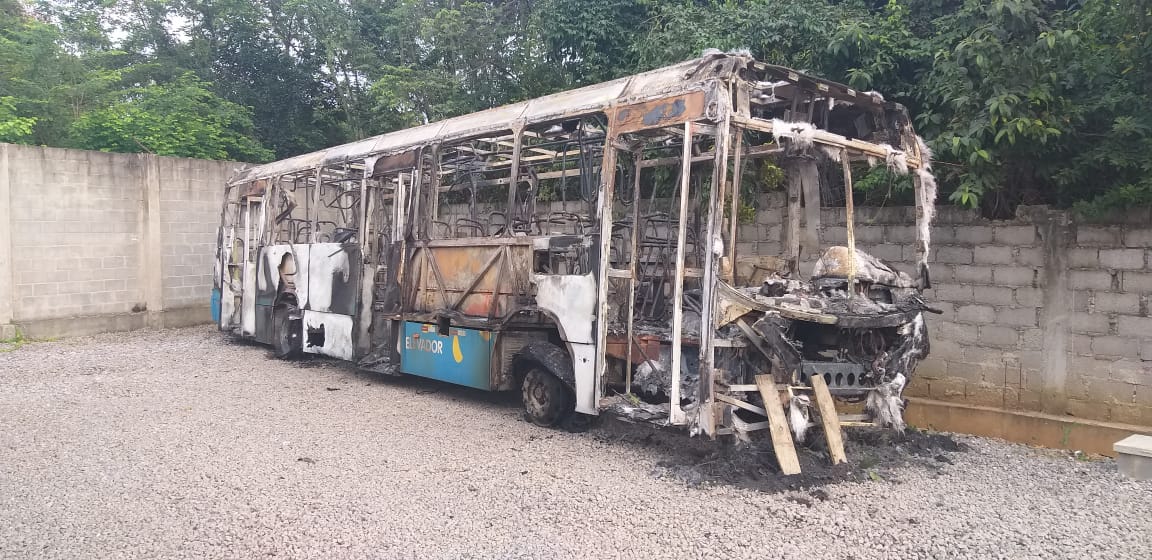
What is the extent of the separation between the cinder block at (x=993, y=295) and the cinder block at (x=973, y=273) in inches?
2.9

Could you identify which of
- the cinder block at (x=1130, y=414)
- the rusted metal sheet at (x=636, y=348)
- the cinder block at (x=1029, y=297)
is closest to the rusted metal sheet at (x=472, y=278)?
the rusted metal sheet at (x=636, y=348)

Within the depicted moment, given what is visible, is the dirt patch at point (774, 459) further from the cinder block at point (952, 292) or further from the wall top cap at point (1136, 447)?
the cinder block at point (952, 292)

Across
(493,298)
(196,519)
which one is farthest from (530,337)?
(196,519)

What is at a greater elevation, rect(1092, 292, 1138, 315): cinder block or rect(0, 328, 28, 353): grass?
rect(1092, 292, 1138, 315): cinder block

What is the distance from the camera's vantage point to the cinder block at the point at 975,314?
264 inches

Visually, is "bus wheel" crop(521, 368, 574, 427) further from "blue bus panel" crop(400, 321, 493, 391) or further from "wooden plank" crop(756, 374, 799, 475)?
"wooden plank" crop(756, 374, 799, 475)

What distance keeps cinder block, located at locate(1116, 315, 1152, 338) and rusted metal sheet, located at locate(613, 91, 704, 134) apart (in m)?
3.99

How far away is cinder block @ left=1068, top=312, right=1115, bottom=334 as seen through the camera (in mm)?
6145

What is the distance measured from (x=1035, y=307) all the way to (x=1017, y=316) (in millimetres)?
161

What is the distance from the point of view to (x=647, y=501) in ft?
15.4

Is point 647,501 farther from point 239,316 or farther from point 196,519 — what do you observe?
point 239,316

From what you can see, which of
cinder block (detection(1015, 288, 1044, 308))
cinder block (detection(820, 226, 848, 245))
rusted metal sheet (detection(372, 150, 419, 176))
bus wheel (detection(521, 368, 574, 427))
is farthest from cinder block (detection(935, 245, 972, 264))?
rusted metal sheet (detection(372, 150, 419, 176))

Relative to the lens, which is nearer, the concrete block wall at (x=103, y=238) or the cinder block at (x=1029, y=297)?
the cinder block at (x=1029, y=297)

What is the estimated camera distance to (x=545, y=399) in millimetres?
6672
